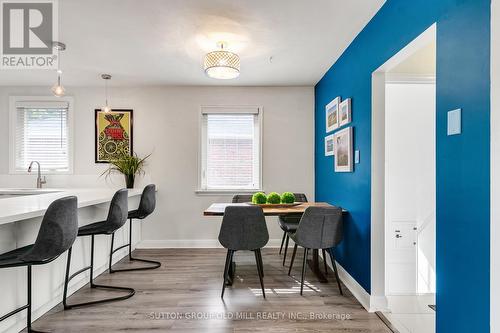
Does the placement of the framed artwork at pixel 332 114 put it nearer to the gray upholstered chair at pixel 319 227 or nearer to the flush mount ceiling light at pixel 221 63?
the gray upholstered chair at pixel 319 227

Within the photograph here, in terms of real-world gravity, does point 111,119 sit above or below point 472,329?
above

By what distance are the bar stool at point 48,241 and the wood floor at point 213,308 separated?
57 cm

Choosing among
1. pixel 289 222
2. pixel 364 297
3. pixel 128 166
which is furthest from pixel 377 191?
pixel 128 166

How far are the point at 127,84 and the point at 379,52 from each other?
3643 millimetres

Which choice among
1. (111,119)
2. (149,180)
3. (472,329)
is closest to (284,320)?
(472,329)

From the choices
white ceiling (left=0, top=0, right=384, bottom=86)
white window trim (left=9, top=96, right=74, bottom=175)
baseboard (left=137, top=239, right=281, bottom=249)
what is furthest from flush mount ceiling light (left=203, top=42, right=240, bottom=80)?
white window trim (left=9, top=96, right=74, bottom=175)

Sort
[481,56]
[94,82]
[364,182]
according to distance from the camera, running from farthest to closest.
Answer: [94,82] → [364,182] → [481,56]

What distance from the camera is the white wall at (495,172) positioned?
124 centimetres

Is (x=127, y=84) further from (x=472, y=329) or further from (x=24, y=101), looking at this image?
(x=472, y=329)

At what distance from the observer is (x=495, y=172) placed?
1253 millimetres

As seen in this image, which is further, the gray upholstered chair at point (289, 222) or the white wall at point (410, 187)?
the gray upholstered chair at point (289, 222)

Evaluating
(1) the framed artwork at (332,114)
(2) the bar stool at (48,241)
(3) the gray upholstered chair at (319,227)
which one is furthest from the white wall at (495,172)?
(2) the bar stool at (48,241)

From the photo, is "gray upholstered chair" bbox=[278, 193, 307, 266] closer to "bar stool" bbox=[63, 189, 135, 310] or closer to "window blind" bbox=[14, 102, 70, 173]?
"bar stool" bbox=[63, 189, 135, 310]

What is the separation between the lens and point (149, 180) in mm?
4496
